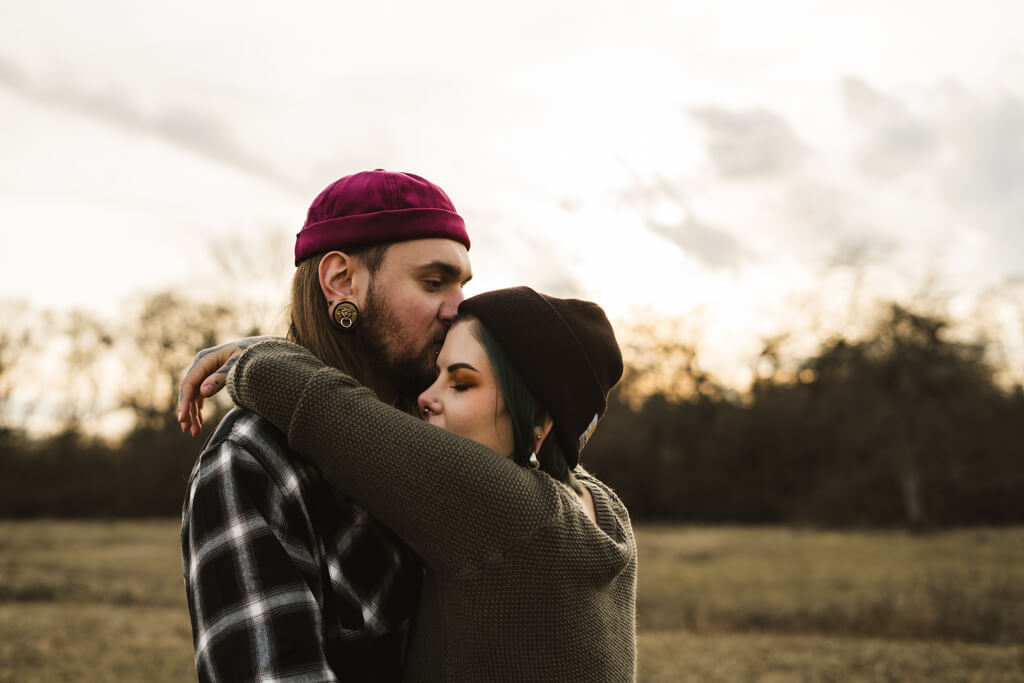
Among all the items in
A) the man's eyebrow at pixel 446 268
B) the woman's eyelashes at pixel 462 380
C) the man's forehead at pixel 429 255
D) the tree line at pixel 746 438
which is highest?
the man's forehead at pixel 429 255

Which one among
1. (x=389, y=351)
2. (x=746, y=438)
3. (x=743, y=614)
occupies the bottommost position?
(x=746, y=438)

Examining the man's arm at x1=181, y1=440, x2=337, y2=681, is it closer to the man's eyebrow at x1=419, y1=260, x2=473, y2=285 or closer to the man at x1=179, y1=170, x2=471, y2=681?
the man at x1=179, y1=170, x2=471, y2=681

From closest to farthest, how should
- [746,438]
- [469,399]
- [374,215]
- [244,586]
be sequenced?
[244,586] → [469,399] → [374,215] → [746,438]

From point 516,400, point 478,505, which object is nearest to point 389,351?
point 516,400

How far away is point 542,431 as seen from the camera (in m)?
2.06

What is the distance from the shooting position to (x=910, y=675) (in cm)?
767

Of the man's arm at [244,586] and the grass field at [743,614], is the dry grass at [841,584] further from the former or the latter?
the man's arm at [244,586]

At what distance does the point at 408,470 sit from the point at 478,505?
16 cm

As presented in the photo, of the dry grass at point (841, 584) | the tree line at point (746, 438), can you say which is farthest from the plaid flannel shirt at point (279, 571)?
the tree line at point (746, 438)

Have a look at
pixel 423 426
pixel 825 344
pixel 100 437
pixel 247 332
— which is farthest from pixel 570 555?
pixel 100 437

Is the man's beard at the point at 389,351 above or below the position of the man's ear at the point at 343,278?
below

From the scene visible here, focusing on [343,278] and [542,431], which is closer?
[542,431]

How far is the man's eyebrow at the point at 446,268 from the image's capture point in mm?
2201

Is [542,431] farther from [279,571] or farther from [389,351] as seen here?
[279,571]
